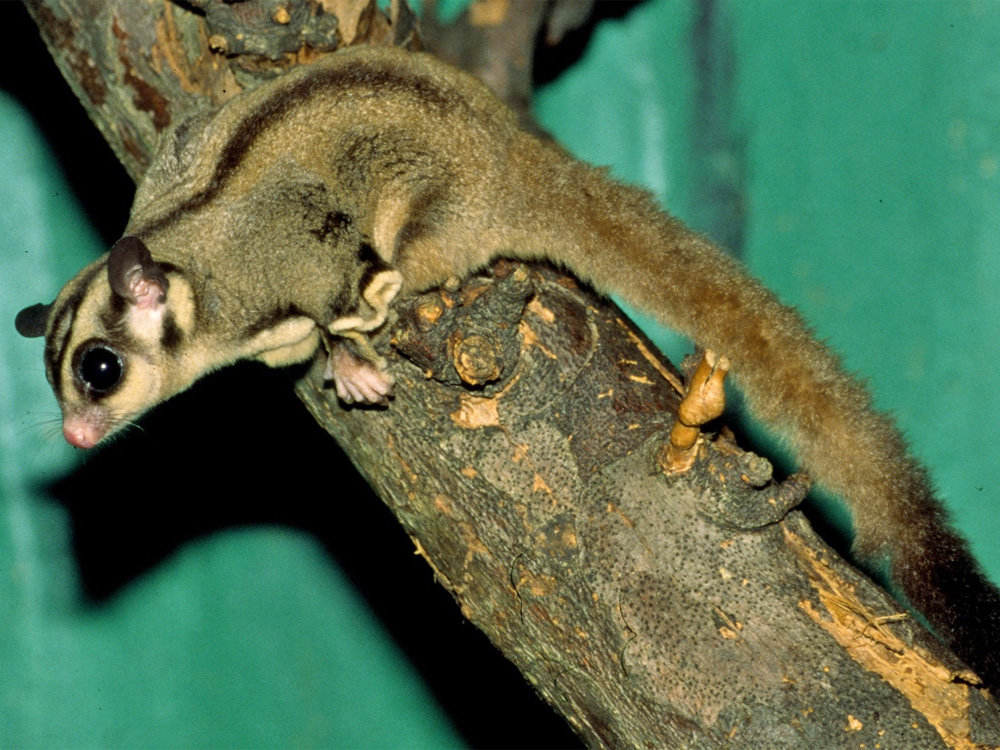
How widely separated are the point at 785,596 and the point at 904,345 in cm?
268

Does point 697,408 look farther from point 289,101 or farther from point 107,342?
point 107,342

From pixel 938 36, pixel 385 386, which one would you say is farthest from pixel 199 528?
pixel 938 36

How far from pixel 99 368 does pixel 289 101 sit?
0.91 m

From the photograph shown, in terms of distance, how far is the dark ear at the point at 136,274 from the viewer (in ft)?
8.41

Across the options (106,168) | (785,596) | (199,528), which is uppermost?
(106,168)

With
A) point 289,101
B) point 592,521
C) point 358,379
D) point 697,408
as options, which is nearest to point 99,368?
point 358,379

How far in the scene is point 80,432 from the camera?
284 cm

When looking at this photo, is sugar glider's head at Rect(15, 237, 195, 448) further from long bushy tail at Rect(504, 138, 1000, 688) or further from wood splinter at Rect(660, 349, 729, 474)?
wood splinter at Rect(660, 349, 729, 474)

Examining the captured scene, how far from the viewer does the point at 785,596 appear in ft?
7.84

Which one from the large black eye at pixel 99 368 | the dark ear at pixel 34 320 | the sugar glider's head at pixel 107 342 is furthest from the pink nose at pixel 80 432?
the dark ear at pixel 34 320

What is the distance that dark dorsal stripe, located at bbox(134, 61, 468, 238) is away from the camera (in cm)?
286

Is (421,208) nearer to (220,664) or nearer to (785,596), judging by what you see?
(785,596)

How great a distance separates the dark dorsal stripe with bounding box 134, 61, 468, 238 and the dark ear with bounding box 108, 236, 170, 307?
0.70 feet

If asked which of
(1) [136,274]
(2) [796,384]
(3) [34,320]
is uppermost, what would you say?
(3) [34,320]
